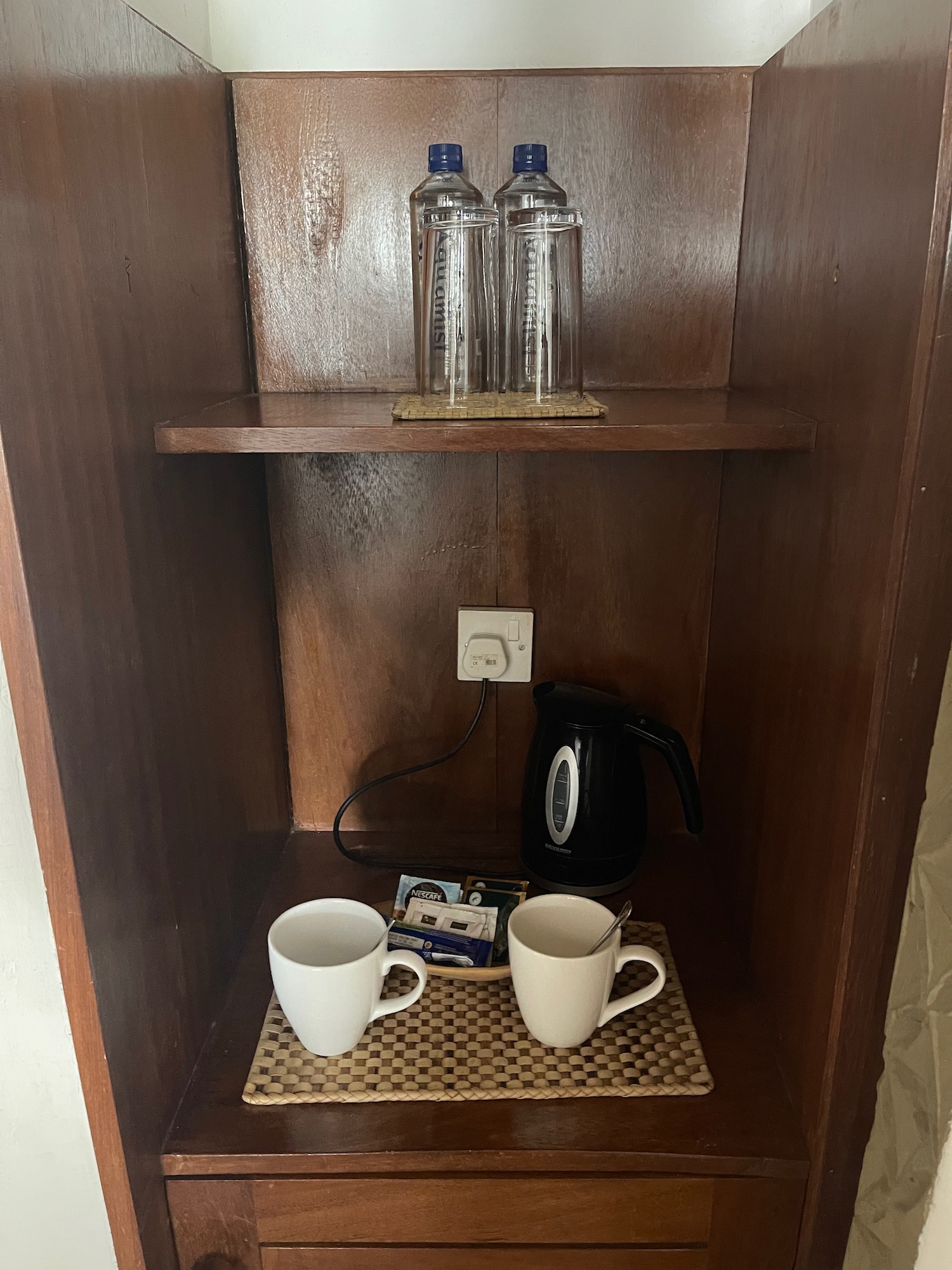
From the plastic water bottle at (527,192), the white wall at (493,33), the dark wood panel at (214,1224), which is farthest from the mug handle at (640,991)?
the white wall at (493,33)

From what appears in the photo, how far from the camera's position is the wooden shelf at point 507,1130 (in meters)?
0.71

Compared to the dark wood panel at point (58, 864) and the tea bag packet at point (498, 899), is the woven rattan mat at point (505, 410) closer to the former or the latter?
the dark wood panel at point (58, 864)

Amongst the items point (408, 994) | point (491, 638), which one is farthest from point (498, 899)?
point (491, 638)

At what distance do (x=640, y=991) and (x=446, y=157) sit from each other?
2.58ft

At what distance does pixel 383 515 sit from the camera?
Answer: 1038 mm

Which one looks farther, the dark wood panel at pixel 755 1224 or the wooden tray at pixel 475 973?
the wooden tray at pixel 475 973

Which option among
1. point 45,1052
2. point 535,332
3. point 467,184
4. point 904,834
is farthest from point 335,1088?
point 467,184

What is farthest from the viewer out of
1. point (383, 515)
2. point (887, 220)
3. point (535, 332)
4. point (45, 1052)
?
point (383, 515)

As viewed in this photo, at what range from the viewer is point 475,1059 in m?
0.80

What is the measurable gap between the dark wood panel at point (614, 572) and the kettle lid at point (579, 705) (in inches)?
1.6

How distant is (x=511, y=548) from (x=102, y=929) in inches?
24.1

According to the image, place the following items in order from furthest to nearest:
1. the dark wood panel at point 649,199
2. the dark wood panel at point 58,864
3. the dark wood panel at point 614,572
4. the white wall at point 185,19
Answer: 1. the dark wood panel at point 614,572
2. the dark wood panel at point 649,199
3. the white wall at point 185,19
4. the dark wood panel at point 58,864

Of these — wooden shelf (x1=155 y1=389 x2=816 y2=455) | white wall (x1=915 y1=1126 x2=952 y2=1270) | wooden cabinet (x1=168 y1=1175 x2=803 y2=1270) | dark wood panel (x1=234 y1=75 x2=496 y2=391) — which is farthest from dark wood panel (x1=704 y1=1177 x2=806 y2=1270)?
dark wood panel (x1=234 y1=75 x2=496 y2=391)

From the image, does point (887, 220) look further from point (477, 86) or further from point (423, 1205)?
point (423, 1205)
